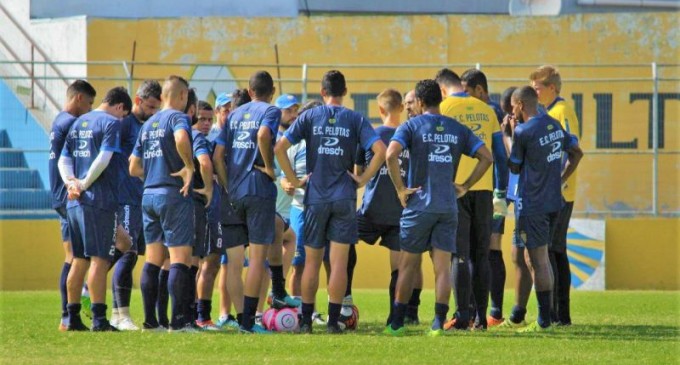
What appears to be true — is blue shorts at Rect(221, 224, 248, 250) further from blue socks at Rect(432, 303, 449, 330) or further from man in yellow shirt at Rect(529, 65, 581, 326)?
man in yellow shirt at Rect(529, 65, 581, 326)

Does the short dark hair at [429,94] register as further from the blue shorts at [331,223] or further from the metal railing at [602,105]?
the metal railing at [602,105]

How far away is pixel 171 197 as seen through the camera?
1111 cm

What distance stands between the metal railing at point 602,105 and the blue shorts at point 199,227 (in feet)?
27.6

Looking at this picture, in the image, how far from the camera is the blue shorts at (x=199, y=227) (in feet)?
38.1

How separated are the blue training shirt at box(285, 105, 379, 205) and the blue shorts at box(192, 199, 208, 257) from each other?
1.09 m

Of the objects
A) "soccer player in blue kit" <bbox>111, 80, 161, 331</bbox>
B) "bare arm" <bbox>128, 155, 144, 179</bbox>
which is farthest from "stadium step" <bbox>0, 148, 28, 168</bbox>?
"bare arm" <bbox>128, 155, 144, 179</bbox>

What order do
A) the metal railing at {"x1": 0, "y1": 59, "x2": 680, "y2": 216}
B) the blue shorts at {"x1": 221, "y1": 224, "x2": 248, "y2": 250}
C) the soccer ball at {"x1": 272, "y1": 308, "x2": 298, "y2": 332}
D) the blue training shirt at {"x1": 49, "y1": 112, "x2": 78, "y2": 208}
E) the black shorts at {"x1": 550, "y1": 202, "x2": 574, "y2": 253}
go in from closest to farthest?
the soccer ball at {"x1": 272, "y1": 308, "x2": 298, "y2": 332}, the blue shorts at {"x1": 221, "y1": 224, "x2": 248, "y2": 250}, the blue training shirt at {"x1": 49, "y1": 112, "x2": 78, "y2": 208}, the black shorts at {"x1": 550, "y1": 202, "x2": 574, "y2": 253}, the metal railing at {"x1": 0, "y1": 59, "x2": 680, "y2": 216}

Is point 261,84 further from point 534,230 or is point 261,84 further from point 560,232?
point 560,232

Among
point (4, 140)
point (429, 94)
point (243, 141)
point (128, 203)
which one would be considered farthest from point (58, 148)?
point (4, 140)

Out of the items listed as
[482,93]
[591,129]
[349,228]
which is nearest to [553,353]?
[349,228]

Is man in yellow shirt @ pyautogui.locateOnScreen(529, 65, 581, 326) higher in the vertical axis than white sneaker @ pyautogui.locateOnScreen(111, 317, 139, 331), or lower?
higher

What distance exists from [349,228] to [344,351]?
1727mm

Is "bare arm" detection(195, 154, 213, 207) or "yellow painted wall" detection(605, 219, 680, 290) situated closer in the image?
"bare arm" detection(195, 154, 213, 207)

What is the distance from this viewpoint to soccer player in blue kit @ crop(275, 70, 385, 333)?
11.1 metres
